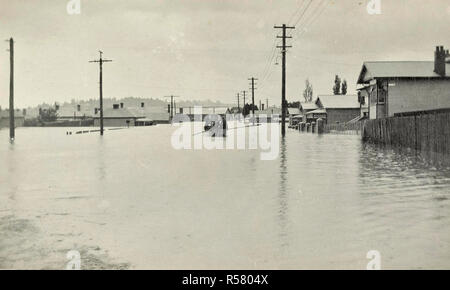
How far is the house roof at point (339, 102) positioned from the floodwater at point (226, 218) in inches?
2711

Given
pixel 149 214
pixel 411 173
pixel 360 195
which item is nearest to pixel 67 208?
pixel 149 214

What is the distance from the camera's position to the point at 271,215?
962 cm

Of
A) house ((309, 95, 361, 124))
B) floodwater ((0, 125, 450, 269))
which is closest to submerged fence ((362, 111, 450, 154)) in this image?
floodwater ((0, 125, 450, 269))

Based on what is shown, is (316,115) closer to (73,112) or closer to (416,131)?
(416,131)

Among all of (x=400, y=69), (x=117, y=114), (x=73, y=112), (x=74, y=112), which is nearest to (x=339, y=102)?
(x=400, y=69)

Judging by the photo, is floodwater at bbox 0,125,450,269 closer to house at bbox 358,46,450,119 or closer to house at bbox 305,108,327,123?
house at bbox 358,46,450,119

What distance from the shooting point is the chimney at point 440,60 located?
164 feet

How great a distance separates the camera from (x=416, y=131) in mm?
25844

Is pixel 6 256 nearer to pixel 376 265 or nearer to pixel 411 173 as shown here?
pixel 376 265

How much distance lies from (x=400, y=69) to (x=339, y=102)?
116ft

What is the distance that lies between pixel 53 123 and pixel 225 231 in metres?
128

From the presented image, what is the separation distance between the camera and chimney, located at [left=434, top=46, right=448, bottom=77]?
49906mm

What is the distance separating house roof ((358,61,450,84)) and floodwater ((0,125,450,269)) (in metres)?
34.5

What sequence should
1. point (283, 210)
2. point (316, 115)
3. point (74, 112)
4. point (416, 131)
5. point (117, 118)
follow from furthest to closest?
point (74, 112)
point (117, 118)
point (316, 115)
point (416, 131)
point (283, 210)
